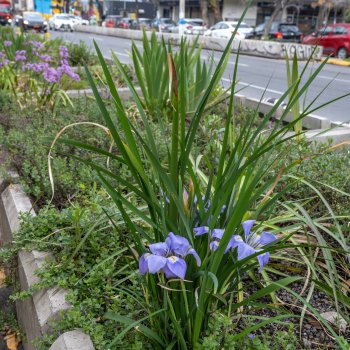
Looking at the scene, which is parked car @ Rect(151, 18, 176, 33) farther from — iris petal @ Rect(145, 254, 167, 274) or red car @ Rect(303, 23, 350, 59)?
iris petal @ Rect(145, 254, 167, 274)

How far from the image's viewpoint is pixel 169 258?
1584 millimetres

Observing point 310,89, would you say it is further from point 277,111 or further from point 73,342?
point 73,342

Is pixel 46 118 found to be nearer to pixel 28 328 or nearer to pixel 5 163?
pixel 5 163

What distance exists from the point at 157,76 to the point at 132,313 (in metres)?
3.72

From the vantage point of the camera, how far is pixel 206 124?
4207mm

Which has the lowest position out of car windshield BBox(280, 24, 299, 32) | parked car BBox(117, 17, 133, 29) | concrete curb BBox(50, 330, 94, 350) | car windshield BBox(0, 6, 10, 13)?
parked car BBox(117, 17, 133, 29)

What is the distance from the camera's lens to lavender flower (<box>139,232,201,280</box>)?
1.54 metres

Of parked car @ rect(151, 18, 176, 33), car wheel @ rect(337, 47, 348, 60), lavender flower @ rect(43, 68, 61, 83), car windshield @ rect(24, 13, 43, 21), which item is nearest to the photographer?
lavender flower @ rect(43, 68, 61, 83)

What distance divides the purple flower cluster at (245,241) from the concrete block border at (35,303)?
60cm

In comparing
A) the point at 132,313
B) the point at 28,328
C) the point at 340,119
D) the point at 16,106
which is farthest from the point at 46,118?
the point at 340,119

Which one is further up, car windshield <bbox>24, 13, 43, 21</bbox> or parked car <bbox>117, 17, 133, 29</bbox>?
car windshield <bbox>24, 13, 43, 21</bbox>

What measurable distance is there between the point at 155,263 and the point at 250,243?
41 centimetres

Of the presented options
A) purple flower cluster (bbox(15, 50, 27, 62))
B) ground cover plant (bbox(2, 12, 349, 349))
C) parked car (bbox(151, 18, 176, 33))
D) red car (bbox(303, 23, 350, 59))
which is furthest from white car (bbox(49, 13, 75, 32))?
ground cover plant (bbox(2, 12, 349, 349))

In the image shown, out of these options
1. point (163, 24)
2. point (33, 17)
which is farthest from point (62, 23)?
point (163, 24)
